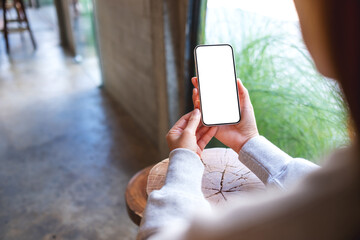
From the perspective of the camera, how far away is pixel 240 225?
404 mm

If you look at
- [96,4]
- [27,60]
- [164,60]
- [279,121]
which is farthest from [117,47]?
[27,60]

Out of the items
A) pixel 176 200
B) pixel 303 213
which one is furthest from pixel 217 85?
pixel 303 213

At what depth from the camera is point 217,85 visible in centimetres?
101

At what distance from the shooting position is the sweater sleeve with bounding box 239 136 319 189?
0.81 metres

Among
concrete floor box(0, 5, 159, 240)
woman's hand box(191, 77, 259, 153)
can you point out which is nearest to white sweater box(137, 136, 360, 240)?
woman's hand box(191, 77, 259, 153)

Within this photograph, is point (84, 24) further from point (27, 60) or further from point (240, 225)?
point (240, 225)

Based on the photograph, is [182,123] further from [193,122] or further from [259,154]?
[259,154]

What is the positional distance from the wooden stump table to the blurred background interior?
0.36 meters

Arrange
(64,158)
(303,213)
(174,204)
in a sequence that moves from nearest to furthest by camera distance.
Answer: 1. (303,213)
2. (174,204)
3. (64,158)

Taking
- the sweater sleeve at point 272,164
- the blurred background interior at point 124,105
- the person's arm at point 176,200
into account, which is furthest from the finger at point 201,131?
A: the blurred background interior at point 124,105

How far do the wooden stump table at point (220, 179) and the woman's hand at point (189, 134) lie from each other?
0.20m

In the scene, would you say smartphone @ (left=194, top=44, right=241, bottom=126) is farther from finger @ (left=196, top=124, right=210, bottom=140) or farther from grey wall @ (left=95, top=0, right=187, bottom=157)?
grey wall @ (left=95, top=0, right=187, bottom=157)

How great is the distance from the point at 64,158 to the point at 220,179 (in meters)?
1.99

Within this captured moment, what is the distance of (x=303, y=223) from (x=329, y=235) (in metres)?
0.03
